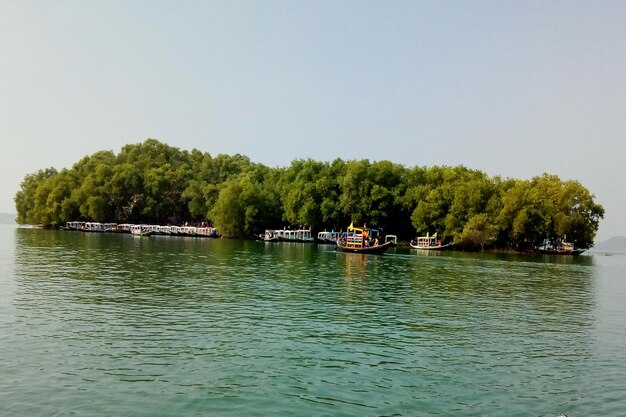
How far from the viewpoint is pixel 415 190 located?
395 ft

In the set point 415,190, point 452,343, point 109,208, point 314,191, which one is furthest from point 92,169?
point 452,343

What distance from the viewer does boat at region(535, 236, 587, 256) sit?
365ft

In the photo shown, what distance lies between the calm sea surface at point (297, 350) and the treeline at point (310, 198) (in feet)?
238

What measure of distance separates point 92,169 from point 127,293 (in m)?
149

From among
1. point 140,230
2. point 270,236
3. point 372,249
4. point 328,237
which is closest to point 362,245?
point 372,249

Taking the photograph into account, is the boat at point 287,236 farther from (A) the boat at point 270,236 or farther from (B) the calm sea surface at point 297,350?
(B) the calm sea surface at point 297,350

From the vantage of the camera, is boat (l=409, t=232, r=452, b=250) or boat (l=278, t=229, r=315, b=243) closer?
boat (l=409, t=232, r=452, b=250)

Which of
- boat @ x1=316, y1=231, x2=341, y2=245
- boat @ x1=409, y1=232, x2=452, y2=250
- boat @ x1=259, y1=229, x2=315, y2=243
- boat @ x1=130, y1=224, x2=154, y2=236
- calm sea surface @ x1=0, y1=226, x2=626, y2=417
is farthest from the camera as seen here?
boat @ x1=130, y1=224, x2=154, y2=236

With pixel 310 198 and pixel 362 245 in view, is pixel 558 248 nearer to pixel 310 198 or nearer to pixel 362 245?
pixel 362 245

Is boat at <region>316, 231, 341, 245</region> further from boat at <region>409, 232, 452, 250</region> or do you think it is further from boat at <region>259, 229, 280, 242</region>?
boat at <region>409, 232, 452, 250</region>

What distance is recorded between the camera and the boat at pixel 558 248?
11119 cm

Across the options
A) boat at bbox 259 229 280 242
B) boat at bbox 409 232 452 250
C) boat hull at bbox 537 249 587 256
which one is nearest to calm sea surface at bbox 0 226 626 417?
boat at bbox 409 232 452 250

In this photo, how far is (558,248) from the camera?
373ft

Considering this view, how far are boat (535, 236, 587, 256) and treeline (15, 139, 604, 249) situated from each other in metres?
2.09
